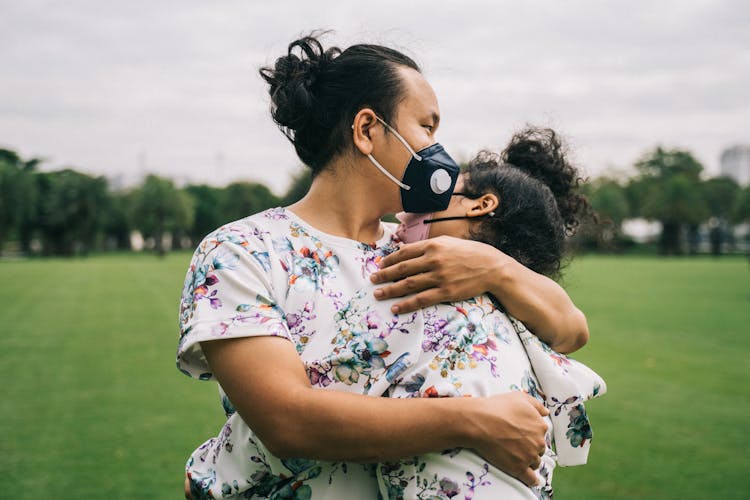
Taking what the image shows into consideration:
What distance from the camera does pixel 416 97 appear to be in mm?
1911

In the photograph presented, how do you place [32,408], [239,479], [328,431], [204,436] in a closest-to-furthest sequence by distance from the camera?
[328,431]
[239,479]
[204,436]
[32,408]

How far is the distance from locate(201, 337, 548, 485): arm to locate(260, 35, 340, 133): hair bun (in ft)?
2.40

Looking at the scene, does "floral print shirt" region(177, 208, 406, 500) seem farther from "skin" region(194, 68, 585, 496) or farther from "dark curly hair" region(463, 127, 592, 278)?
"dark curly hair" region(463, 127, 592, 278)

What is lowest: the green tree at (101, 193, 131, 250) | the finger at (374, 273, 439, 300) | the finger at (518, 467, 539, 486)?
the green tree at (101, 193, 131, 250)

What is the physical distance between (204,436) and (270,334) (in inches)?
182

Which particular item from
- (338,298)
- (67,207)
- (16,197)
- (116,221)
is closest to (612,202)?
(67,207)

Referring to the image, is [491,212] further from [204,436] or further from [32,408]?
[32,408]

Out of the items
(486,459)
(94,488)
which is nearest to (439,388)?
(486,459)

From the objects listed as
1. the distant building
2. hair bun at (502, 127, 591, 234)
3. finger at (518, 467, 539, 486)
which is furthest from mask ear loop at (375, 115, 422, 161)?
the distant building

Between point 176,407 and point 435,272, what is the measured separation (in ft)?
18.4

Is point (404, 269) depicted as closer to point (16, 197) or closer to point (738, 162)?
point (16, 197)

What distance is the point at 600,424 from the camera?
240 inches

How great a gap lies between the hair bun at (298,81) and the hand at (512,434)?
37.4 inches

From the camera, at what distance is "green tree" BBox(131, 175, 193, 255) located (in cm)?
6562
